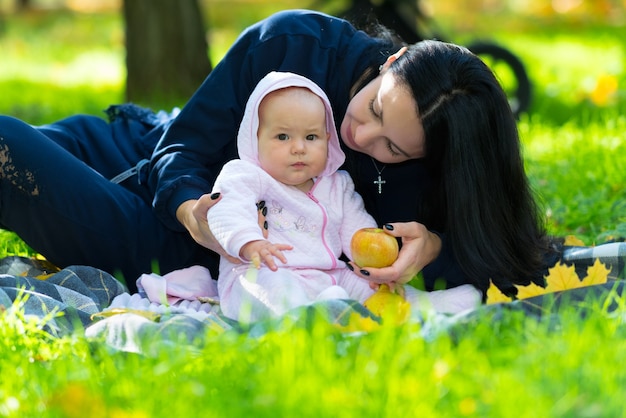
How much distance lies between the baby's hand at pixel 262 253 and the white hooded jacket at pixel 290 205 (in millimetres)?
42

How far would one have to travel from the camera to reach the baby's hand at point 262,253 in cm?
262

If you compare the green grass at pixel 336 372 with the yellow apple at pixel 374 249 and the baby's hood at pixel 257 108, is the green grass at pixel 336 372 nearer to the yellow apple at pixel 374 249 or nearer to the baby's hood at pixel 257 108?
the yellow apple at pixel 374 249

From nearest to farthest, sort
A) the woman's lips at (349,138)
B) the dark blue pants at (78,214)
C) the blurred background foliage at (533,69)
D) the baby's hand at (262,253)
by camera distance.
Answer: the baby's hand at (262,253)
the woman's lips at (349,138)
the dark blue pants at (78,214)
the blurred background foliage at (533,69)

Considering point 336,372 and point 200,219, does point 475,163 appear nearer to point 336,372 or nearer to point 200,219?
point 200,219

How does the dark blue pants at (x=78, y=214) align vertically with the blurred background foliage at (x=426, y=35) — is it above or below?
above

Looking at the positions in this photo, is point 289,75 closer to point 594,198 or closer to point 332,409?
point 332,409

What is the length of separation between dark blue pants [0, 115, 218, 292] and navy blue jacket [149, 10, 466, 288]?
0.38 ft

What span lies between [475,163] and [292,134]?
60cm

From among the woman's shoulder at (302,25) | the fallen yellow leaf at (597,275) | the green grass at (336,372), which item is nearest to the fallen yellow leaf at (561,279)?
the fallen yellow leaf at (597,275)

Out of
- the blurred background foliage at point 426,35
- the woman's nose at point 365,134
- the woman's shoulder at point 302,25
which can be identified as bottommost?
the blurred background foliage at point 426,35

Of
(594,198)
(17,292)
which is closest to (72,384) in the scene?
(17,292)

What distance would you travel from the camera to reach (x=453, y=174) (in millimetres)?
2887

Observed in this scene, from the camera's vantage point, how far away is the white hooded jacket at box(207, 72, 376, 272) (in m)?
2.74

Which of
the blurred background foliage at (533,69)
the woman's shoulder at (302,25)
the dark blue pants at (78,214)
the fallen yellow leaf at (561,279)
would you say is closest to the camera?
the fallen yellow leaf at (561,279)
